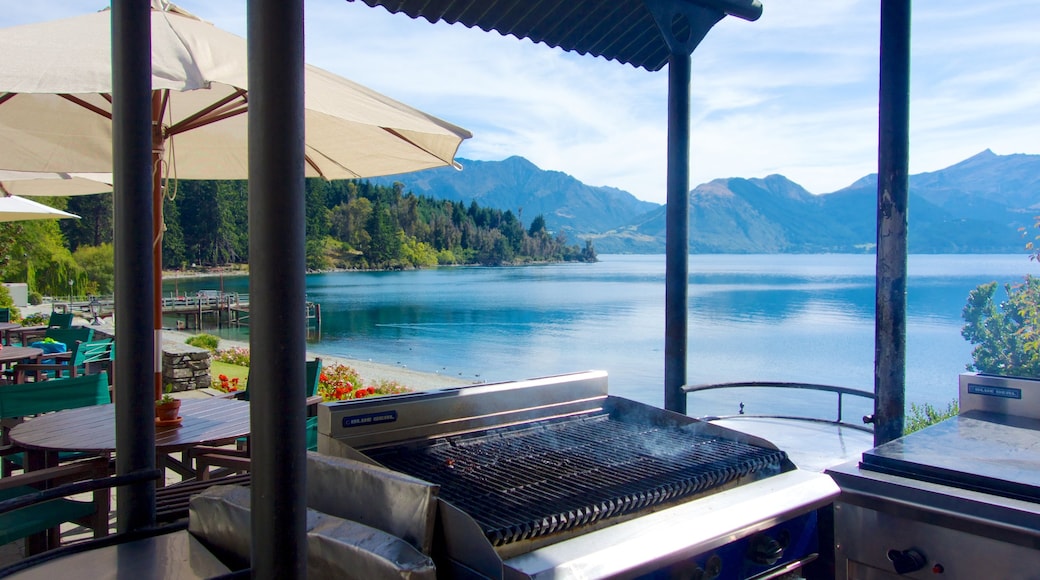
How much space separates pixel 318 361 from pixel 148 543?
9.55 ft

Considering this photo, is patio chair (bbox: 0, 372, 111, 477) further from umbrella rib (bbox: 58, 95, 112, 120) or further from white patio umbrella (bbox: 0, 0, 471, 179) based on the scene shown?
umbrella rib (bbox: 58, 95, 112, 120)

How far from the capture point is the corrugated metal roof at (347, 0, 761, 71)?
97.6 inches

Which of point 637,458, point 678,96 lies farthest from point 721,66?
point 637,458

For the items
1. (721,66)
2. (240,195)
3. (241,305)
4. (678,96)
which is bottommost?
(241,305)

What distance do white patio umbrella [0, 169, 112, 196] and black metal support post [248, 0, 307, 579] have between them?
545 cm

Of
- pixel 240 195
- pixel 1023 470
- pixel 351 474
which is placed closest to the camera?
pixel 351 474

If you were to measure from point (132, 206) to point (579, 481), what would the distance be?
3.71 feet

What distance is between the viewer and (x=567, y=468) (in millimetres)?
1664

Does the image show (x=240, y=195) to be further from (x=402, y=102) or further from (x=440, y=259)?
(x=402, y=102)

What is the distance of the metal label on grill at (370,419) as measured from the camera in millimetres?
1654

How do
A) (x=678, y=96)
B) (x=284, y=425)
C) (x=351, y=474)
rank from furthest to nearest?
(x=678, y=96), (x=351, y=474), (x=284, y=425)

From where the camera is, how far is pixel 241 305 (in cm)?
3716

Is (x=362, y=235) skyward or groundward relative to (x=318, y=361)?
skyward

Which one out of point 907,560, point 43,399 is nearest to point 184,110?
point 43,399
